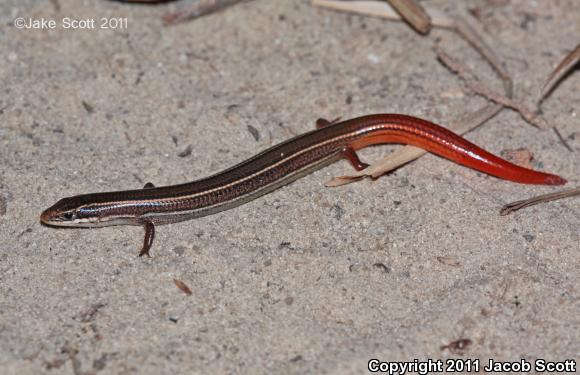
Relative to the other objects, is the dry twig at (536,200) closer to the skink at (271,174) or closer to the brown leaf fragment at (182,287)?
the skink at (271,174)

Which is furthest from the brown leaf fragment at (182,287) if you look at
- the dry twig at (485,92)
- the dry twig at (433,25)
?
the dry twig at (485,92)

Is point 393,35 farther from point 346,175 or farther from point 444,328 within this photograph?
point 444,328

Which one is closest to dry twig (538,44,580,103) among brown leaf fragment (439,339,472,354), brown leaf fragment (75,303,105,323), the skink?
the skink

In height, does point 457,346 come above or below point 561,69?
below

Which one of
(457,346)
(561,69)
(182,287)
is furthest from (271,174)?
(561,69)

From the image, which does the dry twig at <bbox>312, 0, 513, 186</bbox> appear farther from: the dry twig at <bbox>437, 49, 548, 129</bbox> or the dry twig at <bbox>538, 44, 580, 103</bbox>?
the dry twig at <bbox>538, 44, 580, 103</bbox>

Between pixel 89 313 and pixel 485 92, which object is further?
pixel 485 92

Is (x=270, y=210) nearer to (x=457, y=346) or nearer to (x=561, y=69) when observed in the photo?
(x=457, y=346)
